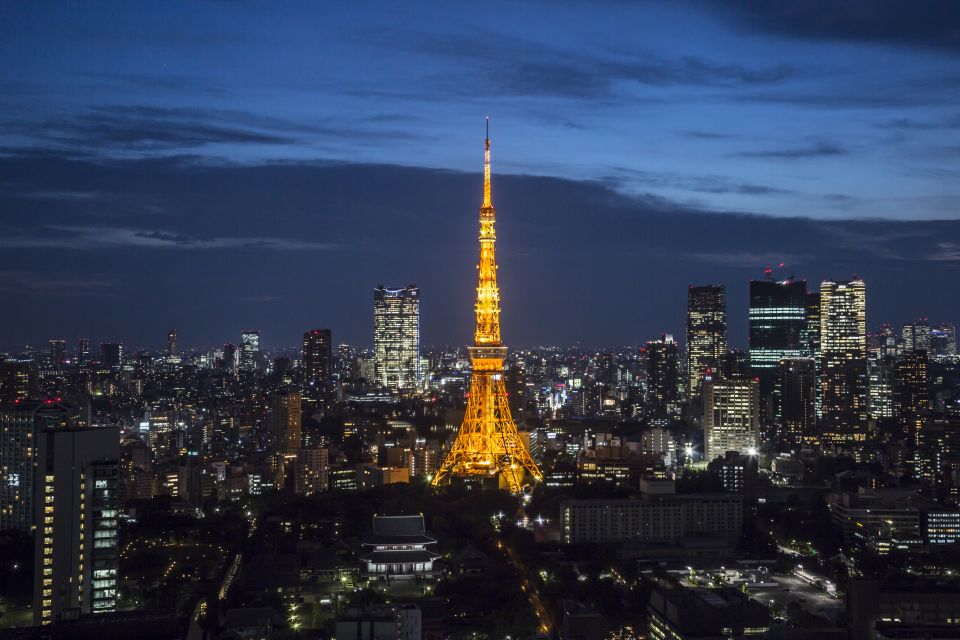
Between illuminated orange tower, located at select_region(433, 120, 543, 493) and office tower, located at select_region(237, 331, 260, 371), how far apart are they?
3029 cm

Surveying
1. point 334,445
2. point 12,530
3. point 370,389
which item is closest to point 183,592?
point 12,530

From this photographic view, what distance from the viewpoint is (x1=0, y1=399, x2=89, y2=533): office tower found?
18.3 m

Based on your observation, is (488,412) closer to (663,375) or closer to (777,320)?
(663,375)

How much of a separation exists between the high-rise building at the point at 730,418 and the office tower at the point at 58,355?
1672 cm

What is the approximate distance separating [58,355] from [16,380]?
36.7ft

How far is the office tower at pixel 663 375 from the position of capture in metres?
43.0

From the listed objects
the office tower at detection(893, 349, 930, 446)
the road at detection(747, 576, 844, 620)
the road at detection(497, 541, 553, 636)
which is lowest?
the road at detection(747, 576, 844, 620)

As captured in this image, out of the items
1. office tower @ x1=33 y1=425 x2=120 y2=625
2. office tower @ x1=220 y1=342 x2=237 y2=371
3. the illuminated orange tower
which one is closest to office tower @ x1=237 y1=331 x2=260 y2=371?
office tower @ x1=220 y1=342 x2=237 y2=371

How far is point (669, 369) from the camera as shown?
147 ft

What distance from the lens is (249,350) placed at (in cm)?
5666

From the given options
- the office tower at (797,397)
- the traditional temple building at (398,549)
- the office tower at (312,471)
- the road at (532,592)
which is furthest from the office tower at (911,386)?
the traditional temple building at (398,549)

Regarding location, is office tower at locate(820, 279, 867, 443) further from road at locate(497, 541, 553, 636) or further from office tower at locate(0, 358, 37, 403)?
office tower at locate(0, 358, 37, 403)

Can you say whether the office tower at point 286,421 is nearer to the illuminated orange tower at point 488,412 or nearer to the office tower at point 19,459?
the illuminated orange tower at point 488,412

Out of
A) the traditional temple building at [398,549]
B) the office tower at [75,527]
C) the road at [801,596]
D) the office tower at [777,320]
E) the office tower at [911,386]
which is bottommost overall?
the road at [801,596]
